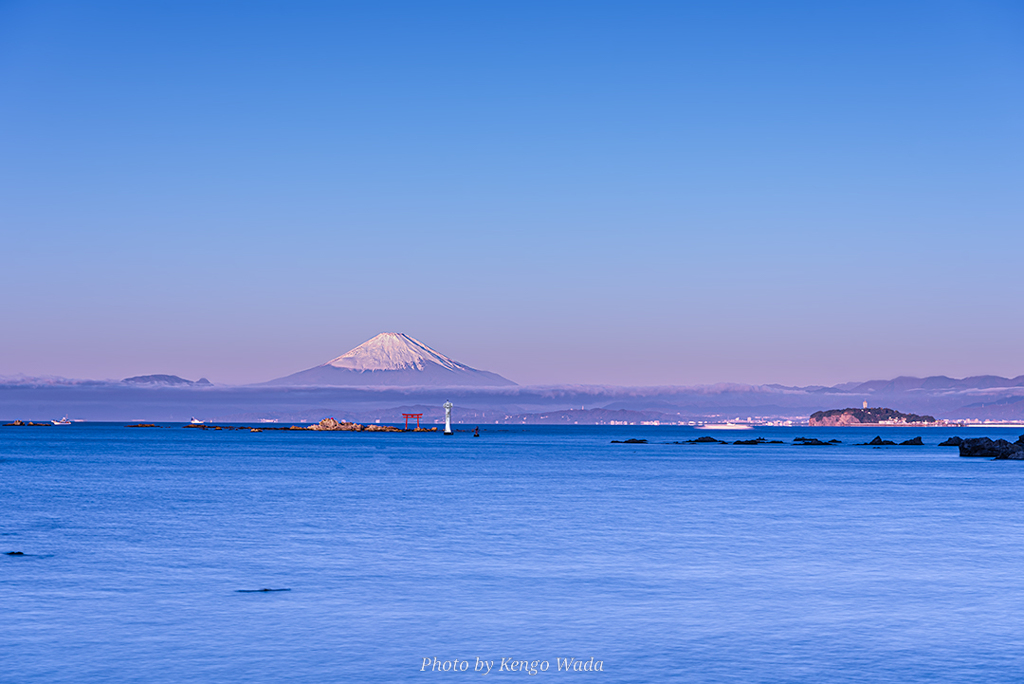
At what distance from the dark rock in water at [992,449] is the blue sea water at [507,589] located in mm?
76155

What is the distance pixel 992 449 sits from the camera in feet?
428

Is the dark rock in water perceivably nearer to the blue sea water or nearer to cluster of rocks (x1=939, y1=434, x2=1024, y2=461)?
cluster of rocks (x1=939, y1=434, x2=1024, y2=461)

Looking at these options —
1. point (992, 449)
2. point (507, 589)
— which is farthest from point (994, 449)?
point (507, 589)

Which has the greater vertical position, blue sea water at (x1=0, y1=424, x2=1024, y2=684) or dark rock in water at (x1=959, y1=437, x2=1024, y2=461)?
blue sea water at (x1=0, y1=424, x2=1024, y2=684)

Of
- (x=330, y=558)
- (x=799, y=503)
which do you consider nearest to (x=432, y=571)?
(x=330, y=558)

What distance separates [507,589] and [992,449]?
123m

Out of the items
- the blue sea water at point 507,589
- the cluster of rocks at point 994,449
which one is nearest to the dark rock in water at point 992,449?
the cluster of rocks at point 994,449

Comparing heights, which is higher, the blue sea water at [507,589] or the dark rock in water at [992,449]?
the blue sea water at [507,589]

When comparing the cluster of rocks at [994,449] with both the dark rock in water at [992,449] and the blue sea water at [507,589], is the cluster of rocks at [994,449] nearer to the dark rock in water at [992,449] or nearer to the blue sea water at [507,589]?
the dark rock in water at [992,449]

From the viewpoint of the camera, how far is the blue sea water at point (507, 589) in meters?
18.6

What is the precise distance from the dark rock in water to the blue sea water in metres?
76.2

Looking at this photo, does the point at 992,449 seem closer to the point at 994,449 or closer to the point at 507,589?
the point at 994,449

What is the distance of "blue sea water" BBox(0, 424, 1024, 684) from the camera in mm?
18641

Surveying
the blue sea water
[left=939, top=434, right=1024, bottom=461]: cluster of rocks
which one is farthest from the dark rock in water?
the blue sea water
